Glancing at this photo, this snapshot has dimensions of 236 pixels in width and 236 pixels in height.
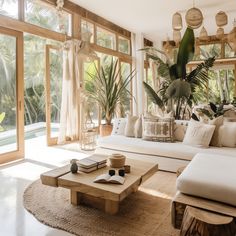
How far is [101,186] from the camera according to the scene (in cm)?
224

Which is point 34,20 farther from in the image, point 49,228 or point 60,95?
point 49,228

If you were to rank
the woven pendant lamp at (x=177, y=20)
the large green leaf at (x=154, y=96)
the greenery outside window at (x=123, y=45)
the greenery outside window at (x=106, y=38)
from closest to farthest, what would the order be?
the large green leaf at (x=154, y=96)
the woven pendant lamp at (x=177, y=20)
the greenery outside window at (x=106, y=38)
the greenery outside window at (x=123, y=45)

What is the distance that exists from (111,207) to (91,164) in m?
0.50

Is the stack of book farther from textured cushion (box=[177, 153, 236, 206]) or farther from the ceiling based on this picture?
the ceiling

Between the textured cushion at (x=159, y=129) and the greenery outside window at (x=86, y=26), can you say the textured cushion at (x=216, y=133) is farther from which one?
the greenery outside window at (x=86, y=26)

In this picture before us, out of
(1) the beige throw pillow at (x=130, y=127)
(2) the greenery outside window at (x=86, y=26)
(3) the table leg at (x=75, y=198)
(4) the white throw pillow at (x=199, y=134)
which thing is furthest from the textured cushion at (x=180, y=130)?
(2) the greenery outside window at (x=86, y=26)

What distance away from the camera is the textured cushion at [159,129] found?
4078 mm

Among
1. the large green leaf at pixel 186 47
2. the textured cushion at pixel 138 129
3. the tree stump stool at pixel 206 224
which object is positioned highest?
the large green leaf at pixel 186 47

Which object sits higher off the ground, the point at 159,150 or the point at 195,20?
the point at 195,20

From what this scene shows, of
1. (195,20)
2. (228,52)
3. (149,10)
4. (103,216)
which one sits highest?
(149,10)

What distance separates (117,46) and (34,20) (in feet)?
11.0

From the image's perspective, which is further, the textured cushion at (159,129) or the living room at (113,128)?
the textured cushion at (159,129)

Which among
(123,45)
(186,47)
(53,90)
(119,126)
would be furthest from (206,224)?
(123,45)

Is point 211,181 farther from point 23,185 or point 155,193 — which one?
point 23,185
